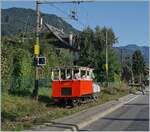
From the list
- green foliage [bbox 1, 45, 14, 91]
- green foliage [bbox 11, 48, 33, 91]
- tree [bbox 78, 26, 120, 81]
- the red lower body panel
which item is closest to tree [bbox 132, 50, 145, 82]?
tree [bbox 78, 26, 120, 81]

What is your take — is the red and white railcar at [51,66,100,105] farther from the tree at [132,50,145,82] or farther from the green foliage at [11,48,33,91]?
the tree at [132,50,145,82]

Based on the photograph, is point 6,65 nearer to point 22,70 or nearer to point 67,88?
point 22,70

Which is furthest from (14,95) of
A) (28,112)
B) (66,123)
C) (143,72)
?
(143,72)

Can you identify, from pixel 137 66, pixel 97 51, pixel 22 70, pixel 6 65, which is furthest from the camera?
pixel 137 66

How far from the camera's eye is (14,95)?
31625 mm

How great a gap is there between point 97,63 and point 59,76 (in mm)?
39790

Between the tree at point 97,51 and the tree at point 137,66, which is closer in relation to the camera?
the tree at point 97,51

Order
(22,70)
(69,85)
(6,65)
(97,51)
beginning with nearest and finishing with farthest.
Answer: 1. (69,85)
2. (6,65)
3. (22,70)
4. (97,51)

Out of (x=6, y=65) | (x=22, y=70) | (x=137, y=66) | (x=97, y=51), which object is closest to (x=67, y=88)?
(x=6, y=65)

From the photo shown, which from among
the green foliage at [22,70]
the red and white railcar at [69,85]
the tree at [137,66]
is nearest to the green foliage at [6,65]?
the green foliage at [22,70]

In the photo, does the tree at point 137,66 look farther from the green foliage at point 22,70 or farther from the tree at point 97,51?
the green foliage at point 22,70

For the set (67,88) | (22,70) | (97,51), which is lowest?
(67,88)

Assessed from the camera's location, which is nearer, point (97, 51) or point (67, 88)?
point (67, 88)

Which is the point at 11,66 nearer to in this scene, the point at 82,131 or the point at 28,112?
the point at 28,112
